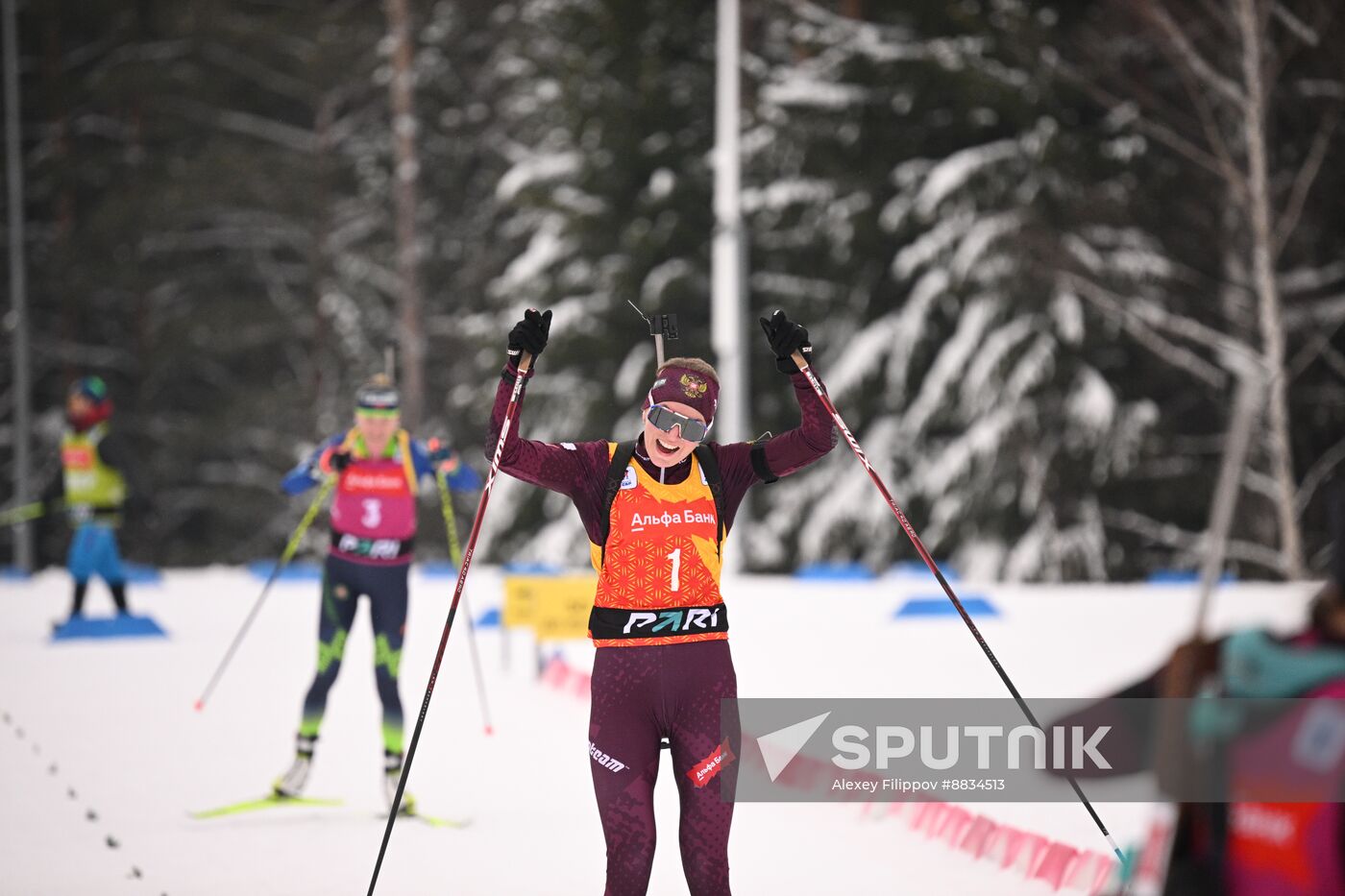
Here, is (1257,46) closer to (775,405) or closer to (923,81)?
(923,81)

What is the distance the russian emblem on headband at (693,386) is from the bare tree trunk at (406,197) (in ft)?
76.6

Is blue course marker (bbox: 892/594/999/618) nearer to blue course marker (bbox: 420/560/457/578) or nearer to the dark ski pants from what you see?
the dark ski pants

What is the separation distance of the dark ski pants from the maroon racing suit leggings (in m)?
2.90

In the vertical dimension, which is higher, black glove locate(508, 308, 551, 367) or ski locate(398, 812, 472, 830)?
black glove locate(508, 308, 551, 367)

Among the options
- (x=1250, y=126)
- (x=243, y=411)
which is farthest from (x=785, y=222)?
(x=243, y=411)

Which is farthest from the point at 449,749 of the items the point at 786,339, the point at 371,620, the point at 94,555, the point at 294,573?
the point at 294,573

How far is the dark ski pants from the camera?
22.6 ft

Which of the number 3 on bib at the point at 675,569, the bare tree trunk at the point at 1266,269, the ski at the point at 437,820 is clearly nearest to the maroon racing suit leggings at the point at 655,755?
the number 3 on bib at the point at 675,569

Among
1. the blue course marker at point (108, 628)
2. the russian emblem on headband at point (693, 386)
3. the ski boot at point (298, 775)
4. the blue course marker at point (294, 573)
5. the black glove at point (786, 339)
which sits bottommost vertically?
the blue course marker at point (294, 573)

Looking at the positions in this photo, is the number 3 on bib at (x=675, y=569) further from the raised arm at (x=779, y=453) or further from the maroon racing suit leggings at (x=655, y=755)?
the raised arm at (x=779, y=453)

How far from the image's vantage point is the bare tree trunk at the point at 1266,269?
16.7m

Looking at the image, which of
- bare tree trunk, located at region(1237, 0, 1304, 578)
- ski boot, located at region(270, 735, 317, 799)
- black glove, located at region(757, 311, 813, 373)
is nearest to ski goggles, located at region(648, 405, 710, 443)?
black glove, located at region(757, 311, 813, 373)

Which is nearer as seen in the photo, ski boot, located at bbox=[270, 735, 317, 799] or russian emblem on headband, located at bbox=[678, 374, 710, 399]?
russian emblem on headband, located at bbox=[678, 374, 710, 399]

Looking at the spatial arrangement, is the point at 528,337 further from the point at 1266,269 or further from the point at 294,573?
the point at 294,573
